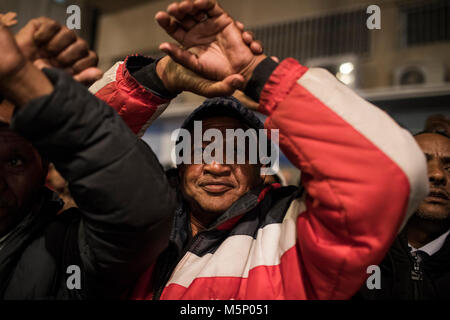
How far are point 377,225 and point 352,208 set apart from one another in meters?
0.07

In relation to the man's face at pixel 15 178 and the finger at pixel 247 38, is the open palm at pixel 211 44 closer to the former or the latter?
the finger at pixel 247 38

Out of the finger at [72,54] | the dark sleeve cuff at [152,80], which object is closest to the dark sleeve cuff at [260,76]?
the dark sleeve cuff at [152,80]

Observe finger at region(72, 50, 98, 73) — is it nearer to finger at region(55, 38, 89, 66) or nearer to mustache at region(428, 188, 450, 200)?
finger at region(55, 38, 89, 66)

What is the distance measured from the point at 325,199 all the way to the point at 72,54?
642mm

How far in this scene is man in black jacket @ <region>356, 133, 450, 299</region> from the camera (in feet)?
3.71

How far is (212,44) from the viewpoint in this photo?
852 mm

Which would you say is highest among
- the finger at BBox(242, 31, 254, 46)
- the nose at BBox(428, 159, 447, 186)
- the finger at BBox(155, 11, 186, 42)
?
the finger at BBox(155, 11, 186, 42)

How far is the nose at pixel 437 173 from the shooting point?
1.33 m

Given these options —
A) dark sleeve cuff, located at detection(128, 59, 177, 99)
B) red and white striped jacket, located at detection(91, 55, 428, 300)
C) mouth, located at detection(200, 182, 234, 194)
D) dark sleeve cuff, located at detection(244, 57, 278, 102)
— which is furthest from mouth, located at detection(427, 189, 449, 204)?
dark sleeve cuff, located at detection(128, 59, 177, 99)

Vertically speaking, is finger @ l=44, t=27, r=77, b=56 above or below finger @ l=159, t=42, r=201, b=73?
above

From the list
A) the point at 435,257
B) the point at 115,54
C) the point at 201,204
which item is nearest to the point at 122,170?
the point at 201,204

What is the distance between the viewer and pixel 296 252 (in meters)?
0.86

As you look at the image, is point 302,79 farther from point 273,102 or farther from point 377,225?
point 377,225

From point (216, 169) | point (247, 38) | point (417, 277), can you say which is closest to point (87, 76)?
point (247, 38)
